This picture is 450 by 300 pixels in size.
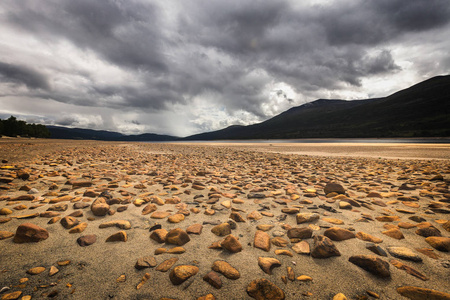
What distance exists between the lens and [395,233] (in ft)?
7.21

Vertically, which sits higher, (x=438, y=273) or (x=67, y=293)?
(x=438, y=273)

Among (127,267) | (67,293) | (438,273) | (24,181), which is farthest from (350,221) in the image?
(24,181)

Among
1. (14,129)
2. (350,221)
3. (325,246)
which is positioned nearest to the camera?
(325,246)

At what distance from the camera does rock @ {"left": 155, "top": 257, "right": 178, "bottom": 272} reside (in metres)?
1.66

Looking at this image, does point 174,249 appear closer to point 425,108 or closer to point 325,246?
point 325,246

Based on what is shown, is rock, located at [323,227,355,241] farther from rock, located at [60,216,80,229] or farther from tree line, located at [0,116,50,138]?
tree line, located at [0,116,50,138]

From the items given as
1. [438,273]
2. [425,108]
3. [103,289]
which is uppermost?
[425,108]

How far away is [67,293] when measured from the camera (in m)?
1.39

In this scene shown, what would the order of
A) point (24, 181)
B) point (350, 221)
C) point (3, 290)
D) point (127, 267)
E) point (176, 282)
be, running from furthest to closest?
point (24, 181)
point (350, 221)
point (127, 267)
point (176, 282)
point (3, 290)


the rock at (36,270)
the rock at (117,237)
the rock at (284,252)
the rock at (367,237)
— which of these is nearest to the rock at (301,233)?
the rock at (284,252)

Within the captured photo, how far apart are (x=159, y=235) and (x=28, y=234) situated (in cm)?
145

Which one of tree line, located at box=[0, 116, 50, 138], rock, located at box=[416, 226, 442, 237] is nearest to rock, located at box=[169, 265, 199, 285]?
rock, located at box=[416, 226, 442, 237]

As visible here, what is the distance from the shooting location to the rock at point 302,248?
1.93 m

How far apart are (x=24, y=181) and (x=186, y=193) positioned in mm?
3920
